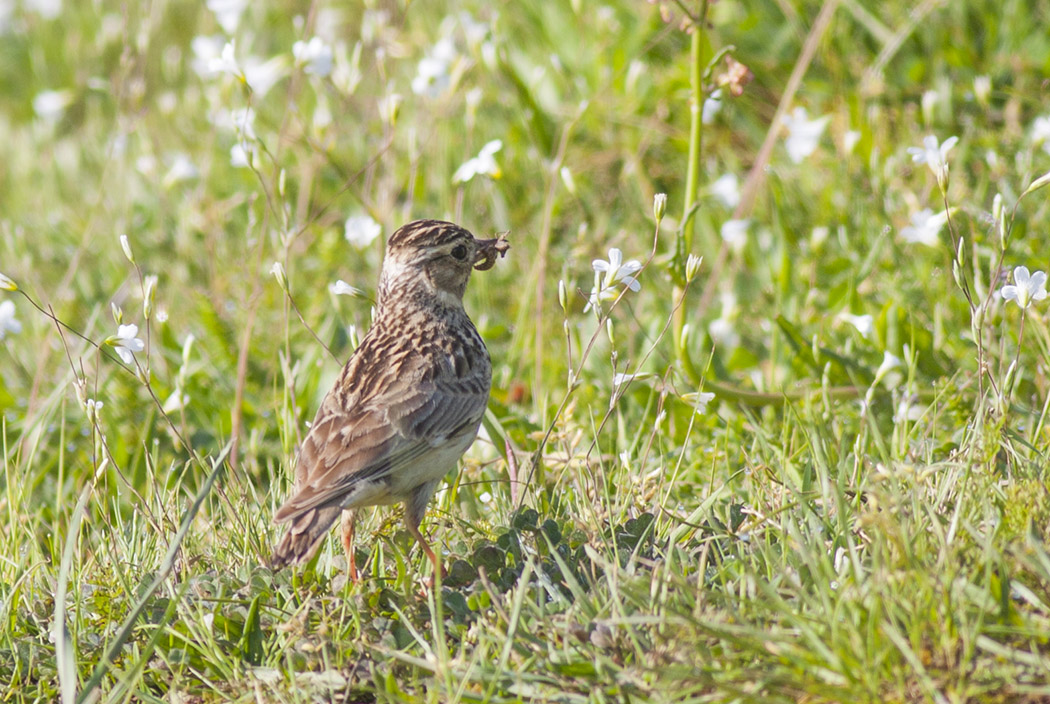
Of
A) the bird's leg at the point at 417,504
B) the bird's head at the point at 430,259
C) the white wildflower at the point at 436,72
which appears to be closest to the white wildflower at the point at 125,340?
the bird's leg at the point at 417,504

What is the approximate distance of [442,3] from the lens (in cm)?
968

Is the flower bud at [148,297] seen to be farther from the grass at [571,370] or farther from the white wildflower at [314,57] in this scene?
the white wildflower at [314,57]

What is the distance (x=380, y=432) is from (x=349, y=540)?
40 cm

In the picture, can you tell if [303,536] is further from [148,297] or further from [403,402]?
[148,297]

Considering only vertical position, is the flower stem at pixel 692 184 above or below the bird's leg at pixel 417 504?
above

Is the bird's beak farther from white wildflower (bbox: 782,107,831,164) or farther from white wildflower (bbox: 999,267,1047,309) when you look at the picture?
white wildflower (bbox: 782,107,831,164)

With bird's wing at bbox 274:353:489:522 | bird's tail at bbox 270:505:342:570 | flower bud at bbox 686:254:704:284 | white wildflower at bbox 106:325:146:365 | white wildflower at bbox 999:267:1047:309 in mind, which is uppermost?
white wildflower at bbox 106:325:146:365

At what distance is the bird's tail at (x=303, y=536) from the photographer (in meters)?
3.83

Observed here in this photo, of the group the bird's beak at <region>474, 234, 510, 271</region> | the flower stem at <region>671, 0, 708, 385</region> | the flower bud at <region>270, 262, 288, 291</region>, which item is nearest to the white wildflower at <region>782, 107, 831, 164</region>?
the flower stem at <region>671, 0, 708, 385</region>

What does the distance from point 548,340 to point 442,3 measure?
4.23 meters

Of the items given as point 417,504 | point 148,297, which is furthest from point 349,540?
point 148,297

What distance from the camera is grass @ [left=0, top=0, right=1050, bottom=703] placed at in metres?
3.37

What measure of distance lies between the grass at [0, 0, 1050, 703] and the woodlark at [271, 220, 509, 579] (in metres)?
0.19

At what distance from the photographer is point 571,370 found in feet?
14.4
